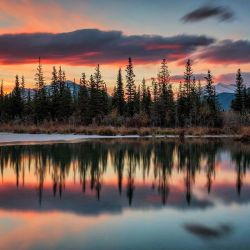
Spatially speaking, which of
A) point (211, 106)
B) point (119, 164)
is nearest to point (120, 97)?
point (211, 106)

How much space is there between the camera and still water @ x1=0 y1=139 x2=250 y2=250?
7.51 meters

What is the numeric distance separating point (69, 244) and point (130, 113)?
7431 cm

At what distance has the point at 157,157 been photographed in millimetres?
23094

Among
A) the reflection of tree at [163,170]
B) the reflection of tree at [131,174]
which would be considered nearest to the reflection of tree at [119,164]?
the reflection of tree at [131,174]

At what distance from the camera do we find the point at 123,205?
10.7 m

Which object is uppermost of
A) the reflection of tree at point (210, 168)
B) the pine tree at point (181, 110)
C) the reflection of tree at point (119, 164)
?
the pine tree at point (181, 110)

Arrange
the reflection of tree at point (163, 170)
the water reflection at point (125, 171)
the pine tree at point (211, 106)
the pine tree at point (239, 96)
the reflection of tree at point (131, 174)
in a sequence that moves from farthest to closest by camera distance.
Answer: the pine tree at point (239, 96) < the pine tree at point (211, 106) < the water reflection at point (125, 171) < the reflection of tree at point (163, 170) < the reflection of tree at point (131, 174)

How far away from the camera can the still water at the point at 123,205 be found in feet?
24.6

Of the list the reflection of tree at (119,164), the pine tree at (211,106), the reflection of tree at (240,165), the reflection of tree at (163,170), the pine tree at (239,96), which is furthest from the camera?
the pine tree at (239,96)

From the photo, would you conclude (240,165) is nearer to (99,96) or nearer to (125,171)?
(125,171)

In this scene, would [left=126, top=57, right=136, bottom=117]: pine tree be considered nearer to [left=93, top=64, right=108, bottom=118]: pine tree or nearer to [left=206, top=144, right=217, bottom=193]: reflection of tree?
[left=93, top=64, right=108, bottom=118]: pine tree

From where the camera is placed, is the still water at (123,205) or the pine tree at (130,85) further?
the pine tree at (130,85)

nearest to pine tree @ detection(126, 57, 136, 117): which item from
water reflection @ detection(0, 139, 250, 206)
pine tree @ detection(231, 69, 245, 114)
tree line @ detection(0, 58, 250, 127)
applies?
tree line @ detection(0, 58, 250, 127)

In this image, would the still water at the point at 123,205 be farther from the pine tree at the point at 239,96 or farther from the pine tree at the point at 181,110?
the pine tree at the point at 239,96
